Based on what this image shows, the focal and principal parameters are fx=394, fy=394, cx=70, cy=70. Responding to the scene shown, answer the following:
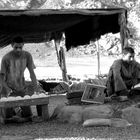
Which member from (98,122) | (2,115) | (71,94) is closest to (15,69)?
(2,115)

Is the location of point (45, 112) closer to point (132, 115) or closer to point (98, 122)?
point (98, 122)

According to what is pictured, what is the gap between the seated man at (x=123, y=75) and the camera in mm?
7918

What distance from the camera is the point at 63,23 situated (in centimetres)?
1052

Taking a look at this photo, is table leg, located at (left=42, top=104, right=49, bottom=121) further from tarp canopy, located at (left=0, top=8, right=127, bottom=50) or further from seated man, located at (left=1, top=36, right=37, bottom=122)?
tarp canopy, located at (left=0, top=8, right=127, bottom=50)

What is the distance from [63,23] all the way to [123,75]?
3014 mm

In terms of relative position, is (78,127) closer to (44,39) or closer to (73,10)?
(73,10)

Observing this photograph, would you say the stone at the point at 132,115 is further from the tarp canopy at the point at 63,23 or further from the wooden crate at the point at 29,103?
the tarp canopy at the point at 63,23

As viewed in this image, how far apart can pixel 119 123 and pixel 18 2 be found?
44.8 m

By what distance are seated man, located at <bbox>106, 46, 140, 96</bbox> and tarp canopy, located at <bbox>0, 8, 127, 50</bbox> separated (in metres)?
1.14

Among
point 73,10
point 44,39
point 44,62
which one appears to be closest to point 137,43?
point 44,62

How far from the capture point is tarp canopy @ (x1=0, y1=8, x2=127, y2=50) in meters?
8.38

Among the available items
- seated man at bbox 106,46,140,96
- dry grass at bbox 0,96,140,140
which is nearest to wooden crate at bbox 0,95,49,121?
dry grass at bbox 0,96,140,140

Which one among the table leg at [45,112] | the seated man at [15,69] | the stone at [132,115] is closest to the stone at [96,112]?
the stone at [132,115]

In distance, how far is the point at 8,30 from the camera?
37.9ft
